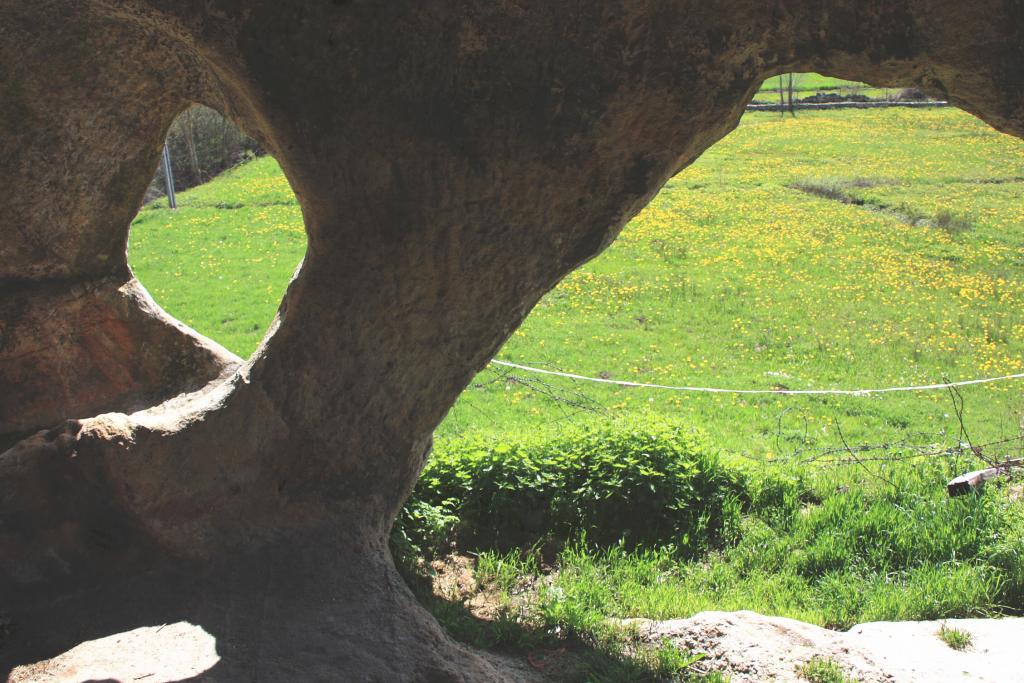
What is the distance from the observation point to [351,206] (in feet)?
14.8

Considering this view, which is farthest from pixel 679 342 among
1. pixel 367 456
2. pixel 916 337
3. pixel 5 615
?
pixel 5 615

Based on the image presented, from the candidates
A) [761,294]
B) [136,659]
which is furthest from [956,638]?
[761,294]

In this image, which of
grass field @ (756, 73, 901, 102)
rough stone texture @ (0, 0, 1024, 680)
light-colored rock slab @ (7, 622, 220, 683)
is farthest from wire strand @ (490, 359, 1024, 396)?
grass field @ (756, 73, 901, 102)

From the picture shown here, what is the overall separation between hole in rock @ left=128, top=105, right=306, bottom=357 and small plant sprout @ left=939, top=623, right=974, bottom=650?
9300 millimetres

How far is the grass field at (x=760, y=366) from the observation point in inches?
267

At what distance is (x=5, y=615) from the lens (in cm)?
460

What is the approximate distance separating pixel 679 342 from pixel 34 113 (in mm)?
10485

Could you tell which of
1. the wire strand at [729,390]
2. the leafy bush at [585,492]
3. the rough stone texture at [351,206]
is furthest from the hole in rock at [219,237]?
the rough stone texture at [351,206]

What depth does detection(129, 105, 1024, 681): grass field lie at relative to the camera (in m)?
6.78

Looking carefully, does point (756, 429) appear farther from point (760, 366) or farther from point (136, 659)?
point (136, 659)

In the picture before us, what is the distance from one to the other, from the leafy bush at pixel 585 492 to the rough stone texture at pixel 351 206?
2325mm

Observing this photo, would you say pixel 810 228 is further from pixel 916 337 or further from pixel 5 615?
pixel 5 615

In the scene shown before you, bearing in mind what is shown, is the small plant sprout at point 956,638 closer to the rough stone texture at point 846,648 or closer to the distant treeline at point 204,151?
the rough stone texture at point 846,648

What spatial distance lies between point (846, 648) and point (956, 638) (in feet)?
2.45
